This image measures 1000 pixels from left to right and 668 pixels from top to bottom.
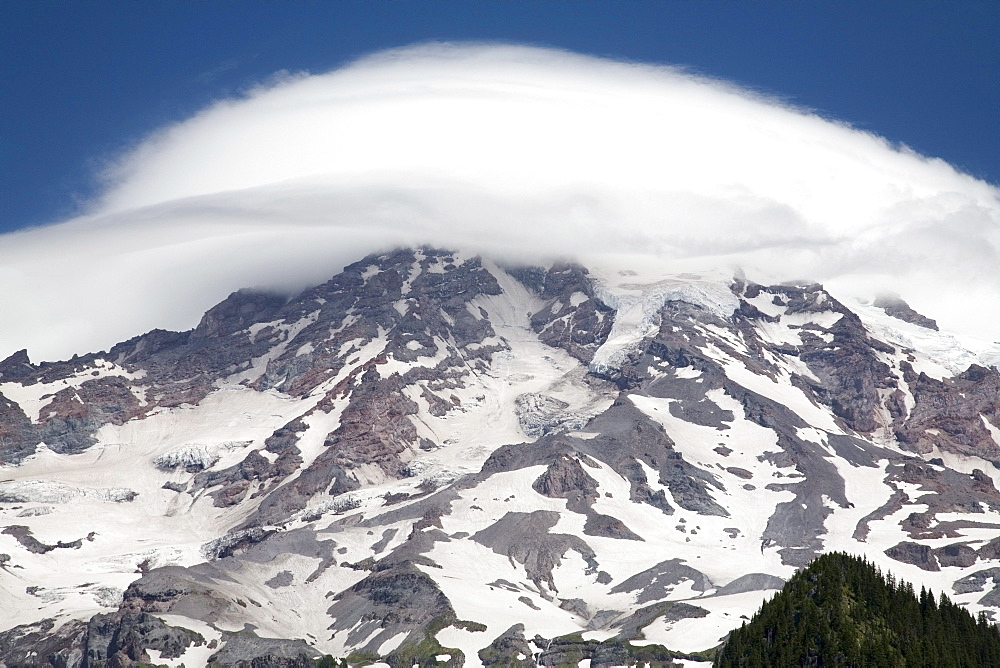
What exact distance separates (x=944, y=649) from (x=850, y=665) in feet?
54.1

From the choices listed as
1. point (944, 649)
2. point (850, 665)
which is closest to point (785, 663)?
point (850, 665)

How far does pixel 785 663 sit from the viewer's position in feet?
656

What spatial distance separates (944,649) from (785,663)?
2430 cm

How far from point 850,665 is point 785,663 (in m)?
10.2

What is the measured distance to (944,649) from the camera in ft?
654

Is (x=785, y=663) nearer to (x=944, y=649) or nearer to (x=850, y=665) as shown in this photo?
(x=850, y=665)

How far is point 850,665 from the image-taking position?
194 m
